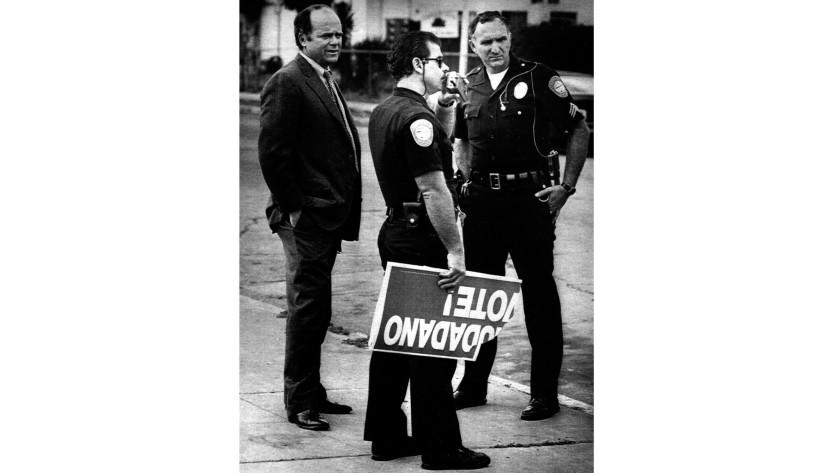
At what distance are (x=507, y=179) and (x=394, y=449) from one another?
41.3 inches

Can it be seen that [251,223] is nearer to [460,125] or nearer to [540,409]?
[460,125]

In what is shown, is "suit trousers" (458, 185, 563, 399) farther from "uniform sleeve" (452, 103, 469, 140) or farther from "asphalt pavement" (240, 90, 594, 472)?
"uniform sleeve" (452, 103, 469, 140)

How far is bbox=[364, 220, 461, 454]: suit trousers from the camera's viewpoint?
4719 mm

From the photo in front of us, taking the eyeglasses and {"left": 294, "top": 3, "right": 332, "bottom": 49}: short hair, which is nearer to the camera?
the eyeglasses

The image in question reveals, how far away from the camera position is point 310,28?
4891 millimetres

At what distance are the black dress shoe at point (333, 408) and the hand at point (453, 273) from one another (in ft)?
1.99

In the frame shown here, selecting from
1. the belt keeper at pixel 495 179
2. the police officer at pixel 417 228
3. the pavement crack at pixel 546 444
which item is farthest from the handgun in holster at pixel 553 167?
the pavement crack at pixel 546 444

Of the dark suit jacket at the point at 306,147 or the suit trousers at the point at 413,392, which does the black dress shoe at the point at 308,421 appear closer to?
the suit trousers at the point at 413,392

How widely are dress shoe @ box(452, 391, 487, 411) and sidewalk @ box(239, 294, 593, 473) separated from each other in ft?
0.09

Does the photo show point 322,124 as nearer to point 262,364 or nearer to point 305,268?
point 305,268

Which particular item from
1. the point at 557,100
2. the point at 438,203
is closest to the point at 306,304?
the point at 438,203

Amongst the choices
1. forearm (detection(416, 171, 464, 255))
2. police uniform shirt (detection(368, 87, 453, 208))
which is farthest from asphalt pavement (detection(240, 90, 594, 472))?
forearm (detection(416, 171, 464, 255))

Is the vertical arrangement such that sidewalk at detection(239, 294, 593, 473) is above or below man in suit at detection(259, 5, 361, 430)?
below

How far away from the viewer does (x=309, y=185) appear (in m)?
4.85
